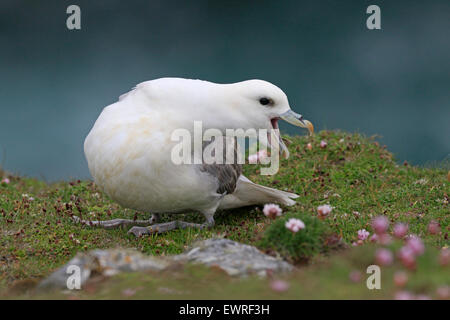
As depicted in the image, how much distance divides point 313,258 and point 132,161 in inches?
A: 76.7

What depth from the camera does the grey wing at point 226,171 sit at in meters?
6.17

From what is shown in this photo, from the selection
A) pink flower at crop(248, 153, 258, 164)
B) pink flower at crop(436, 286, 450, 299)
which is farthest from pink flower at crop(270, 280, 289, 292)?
pink flower at crop(248, 153, 258, 164)

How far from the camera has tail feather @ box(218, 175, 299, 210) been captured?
6.94m

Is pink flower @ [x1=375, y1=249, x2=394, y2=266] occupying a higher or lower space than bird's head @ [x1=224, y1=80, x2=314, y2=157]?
lower

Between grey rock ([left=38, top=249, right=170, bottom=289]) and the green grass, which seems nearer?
grey rock ([left=38, top=249, right=170, bottom=289])

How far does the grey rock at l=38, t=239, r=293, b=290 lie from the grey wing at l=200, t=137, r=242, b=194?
169 centimetres

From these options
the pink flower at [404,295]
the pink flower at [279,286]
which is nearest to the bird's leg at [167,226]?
the pink flower at [279,286]

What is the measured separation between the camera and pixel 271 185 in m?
8.30

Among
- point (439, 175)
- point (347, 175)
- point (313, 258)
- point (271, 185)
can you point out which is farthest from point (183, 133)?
point (439, 175)

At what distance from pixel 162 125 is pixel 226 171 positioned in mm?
1134

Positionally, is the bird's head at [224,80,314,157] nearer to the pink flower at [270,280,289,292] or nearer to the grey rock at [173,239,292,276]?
the grey rock at [173,239,292,276]

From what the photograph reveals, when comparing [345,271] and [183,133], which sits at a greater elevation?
[183,133]

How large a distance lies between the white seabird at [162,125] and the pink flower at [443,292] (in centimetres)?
245

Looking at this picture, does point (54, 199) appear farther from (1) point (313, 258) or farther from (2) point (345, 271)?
(2) point (345, 271)
